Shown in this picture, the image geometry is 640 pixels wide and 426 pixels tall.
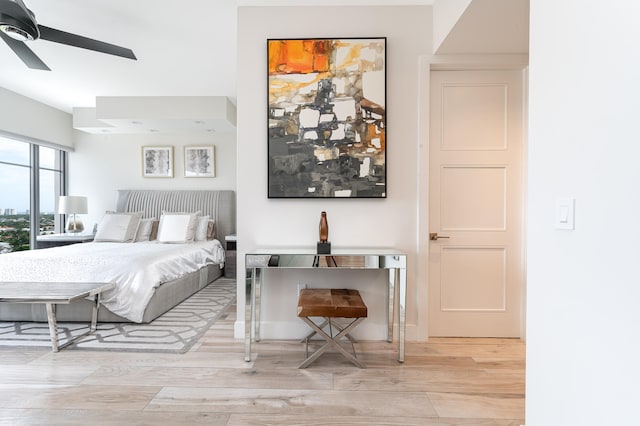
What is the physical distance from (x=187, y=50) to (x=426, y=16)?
2438 millimetres

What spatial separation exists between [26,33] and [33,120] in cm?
380

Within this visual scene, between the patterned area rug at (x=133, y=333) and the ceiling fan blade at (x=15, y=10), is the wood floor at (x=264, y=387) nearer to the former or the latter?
the patterned area rug at (x=133, y=333)

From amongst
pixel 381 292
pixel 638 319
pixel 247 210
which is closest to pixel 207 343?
pixel 247 210

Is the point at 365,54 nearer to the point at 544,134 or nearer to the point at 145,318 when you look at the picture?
the point at 544,134

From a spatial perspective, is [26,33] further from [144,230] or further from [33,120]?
[33,120]

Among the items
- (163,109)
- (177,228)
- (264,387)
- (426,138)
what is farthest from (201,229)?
(426,138)

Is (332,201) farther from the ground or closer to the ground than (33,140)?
closer to the ground

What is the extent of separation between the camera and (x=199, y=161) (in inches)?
228

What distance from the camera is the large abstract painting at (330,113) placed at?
2645 mm

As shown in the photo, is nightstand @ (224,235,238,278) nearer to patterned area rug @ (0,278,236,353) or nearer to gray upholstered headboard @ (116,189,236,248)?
gray upholstered headboard @ (116,189,236,248)

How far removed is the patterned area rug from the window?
112 inches

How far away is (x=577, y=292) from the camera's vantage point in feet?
3.59

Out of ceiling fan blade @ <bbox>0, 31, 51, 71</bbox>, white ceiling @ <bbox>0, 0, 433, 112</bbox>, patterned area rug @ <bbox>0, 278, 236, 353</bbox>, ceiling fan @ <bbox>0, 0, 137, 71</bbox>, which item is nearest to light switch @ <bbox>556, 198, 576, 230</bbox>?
white ceiling @ <bbox>0, 0, 433, 112</bbox>

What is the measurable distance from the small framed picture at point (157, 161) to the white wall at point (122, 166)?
0.29 ft
